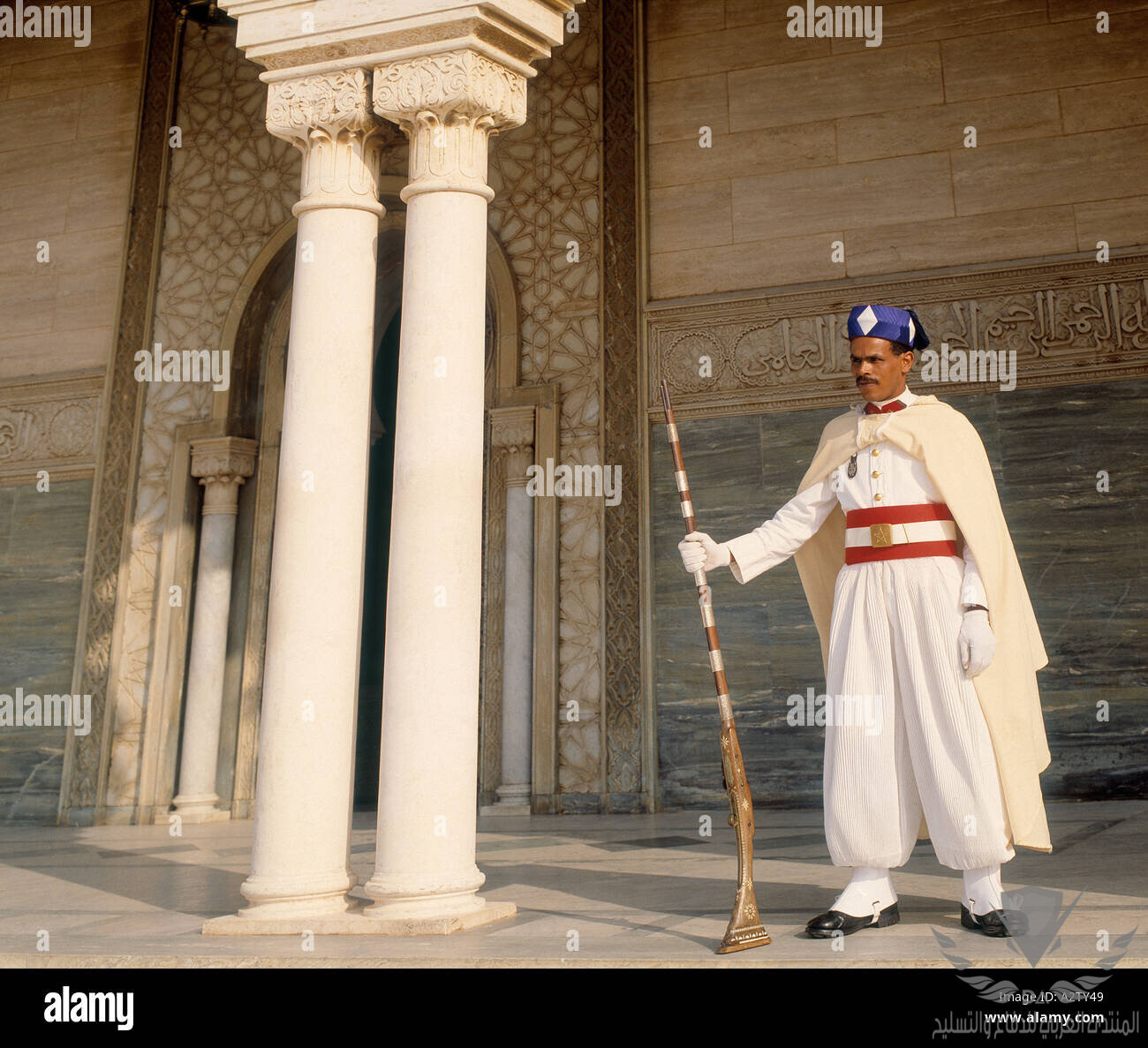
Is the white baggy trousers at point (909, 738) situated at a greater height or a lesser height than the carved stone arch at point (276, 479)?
lesser

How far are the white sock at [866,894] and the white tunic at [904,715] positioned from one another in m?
0.04

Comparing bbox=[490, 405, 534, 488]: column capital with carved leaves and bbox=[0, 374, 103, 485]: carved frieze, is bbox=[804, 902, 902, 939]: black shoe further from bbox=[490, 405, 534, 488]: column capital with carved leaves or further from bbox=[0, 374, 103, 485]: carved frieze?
bbox=[0, 374, 103, 485]: carved frieze

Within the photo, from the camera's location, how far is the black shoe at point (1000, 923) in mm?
3232

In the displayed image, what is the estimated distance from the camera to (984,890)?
A: 3354 mm

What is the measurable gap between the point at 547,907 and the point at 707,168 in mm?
6180

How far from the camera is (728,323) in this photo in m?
8.52

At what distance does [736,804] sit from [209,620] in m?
6.59

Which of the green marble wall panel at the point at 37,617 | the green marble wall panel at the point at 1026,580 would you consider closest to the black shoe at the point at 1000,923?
the green marble wall panel at the point at 1026,580
